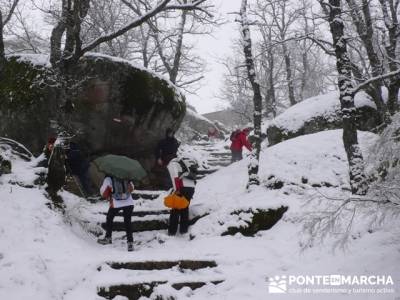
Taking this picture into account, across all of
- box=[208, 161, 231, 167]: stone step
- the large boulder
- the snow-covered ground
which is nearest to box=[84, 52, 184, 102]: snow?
the large boulder

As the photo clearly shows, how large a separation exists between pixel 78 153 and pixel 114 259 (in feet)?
14.9

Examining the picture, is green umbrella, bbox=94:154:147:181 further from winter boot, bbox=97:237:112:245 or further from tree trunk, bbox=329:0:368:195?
tree trunk, bbox=329:0:368:195

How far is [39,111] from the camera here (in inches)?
424

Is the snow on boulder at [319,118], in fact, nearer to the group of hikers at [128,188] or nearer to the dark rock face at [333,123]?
the dark rock face at [333,123]

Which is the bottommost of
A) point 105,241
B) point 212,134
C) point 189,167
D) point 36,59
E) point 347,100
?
point 105,241

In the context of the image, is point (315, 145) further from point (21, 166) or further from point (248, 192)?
point (21, 166)

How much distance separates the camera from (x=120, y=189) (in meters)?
7.53

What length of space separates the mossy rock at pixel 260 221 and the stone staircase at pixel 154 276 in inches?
63.2

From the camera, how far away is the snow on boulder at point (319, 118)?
14.0 m

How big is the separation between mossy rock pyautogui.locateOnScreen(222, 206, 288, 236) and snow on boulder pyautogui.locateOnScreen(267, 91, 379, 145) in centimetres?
684

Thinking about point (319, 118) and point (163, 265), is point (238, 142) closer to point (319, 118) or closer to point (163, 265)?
point (319, 118)

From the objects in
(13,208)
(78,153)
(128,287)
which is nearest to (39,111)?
(78,153)

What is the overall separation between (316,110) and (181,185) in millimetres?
8447

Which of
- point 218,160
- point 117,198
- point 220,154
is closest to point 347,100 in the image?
point 117,198
